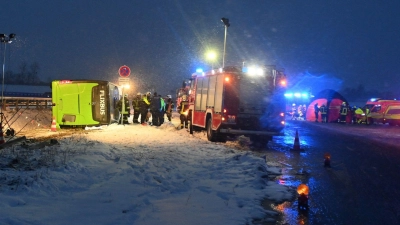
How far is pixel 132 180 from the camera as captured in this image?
308 inches

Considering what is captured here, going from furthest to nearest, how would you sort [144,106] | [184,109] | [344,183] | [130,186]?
[144,106] < [184,109] < [344,183] < [130,186]

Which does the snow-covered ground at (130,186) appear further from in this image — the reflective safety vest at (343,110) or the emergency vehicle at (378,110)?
the reflective safety vest at (343,110)

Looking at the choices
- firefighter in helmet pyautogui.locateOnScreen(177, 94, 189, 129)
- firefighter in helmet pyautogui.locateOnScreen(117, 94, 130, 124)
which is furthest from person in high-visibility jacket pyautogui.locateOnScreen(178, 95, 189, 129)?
firefighter in helmet pyautogui.locateOnScreen(117, 94, 130, 124)

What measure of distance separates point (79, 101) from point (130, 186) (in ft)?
40.5

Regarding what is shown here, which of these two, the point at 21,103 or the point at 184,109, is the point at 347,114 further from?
the point at 21,103

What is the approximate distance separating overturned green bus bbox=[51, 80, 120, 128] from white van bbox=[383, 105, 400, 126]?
2374cm

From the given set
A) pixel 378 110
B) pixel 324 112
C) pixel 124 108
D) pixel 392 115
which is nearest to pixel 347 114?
pixel 324 112

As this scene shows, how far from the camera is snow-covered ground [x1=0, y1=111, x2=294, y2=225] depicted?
5.72 m

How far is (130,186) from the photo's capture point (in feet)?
24.3

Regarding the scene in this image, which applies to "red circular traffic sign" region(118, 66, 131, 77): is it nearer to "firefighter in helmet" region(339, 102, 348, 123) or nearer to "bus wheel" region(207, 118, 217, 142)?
"bus wheel" region(207, 118, 217, 142)

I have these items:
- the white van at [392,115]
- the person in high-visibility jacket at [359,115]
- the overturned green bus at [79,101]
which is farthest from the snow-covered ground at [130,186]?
the person in high-visibility jacket at [359,115]

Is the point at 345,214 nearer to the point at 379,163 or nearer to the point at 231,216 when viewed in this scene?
the point at 231,216

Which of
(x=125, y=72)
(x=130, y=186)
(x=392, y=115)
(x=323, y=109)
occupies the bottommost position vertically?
(x=130, y=186)

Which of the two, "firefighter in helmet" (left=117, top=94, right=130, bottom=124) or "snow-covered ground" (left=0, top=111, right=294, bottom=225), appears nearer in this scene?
"snow-covered ground" (left=0, top=111, right=294, bottom=225)
